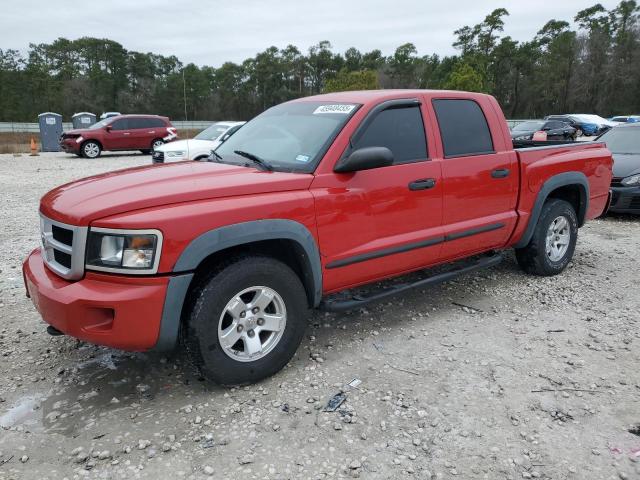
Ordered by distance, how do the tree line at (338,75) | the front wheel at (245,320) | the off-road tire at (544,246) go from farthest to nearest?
the tree line at (338,75), the off-road tire at (544,246), the front wheel at (245,320)

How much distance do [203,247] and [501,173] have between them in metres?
2.81

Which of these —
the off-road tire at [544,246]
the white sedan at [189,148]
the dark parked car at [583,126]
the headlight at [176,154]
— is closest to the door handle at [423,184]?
the off-road tire at [544,246]

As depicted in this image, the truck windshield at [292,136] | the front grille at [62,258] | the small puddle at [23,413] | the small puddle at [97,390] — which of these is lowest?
the small puddle at [23,413]

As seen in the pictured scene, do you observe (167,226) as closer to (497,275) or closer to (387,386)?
(387,386)

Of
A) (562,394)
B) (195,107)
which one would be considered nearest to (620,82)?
(195,107)

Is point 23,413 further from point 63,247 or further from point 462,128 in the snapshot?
point 462,128

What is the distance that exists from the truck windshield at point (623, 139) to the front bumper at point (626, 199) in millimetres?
1174

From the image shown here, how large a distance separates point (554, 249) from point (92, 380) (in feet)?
14.7

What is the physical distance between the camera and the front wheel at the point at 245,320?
2.81 meters

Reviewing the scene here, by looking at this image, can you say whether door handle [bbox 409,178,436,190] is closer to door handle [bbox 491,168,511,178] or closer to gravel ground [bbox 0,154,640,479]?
door handle [bbox 491,168,511,178]

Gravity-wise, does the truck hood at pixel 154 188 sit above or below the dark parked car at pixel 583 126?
below

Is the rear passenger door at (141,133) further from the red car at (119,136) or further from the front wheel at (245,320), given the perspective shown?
the front wheel at (245,320)

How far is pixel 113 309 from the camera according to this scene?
2.59m

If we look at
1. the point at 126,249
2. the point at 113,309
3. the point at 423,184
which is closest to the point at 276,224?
the point at 126,249
